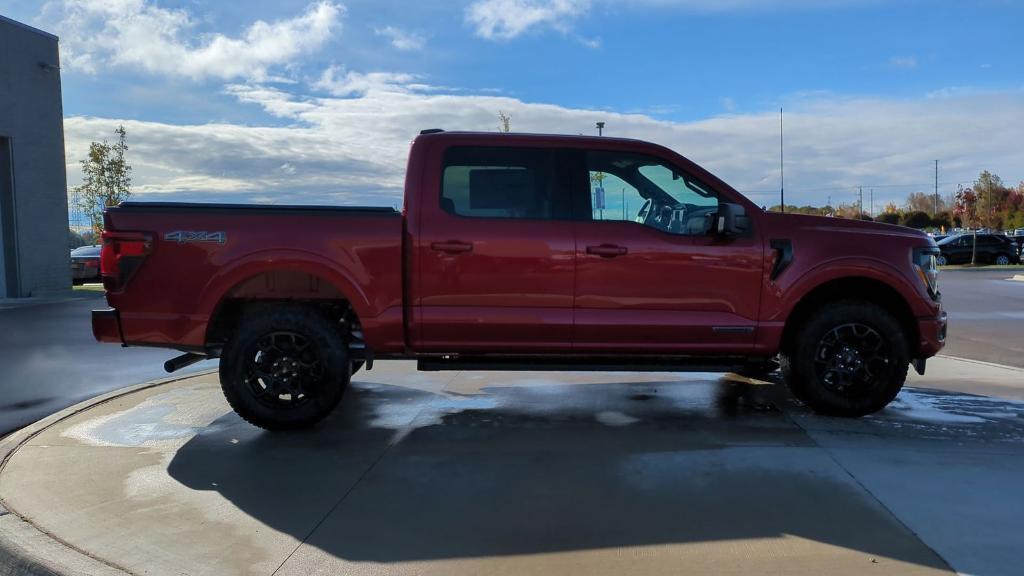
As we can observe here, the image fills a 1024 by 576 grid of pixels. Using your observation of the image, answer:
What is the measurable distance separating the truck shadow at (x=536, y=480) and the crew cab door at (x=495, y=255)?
0.74 meters

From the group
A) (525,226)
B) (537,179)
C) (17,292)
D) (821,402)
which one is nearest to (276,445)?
(525,226)

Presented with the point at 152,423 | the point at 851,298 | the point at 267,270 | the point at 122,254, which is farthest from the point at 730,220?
the point at 152,423

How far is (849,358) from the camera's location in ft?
18.0

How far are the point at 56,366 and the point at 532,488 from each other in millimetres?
7004

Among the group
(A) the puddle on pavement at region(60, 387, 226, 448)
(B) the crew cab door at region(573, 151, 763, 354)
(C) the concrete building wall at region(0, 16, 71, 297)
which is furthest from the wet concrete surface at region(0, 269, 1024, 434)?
(B) the crew cab door at region(573, 151, 763, 354)

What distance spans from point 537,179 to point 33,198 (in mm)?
17638

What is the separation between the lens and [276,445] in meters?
5.06

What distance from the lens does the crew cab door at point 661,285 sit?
17.4 ft

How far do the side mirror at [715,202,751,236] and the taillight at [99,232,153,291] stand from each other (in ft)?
→ 13.3

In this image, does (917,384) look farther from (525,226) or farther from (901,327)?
(525,226)

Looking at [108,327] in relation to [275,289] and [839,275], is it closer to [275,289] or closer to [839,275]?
[275,289]

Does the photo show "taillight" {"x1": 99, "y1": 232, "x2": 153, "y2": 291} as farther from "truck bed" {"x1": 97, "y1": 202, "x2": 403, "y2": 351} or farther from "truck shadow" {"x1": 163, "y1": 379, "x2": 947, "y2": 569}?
"truck shadow" {"x1": 163, "y1": 379, "x2": 947, "y2": 569}

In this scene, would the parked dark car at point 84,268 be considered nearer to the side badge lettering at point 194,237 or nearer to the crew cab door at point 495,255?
the side badge lettering at point 194,237

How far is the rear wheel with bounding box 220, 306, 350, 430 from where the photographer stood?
5.20 meters
